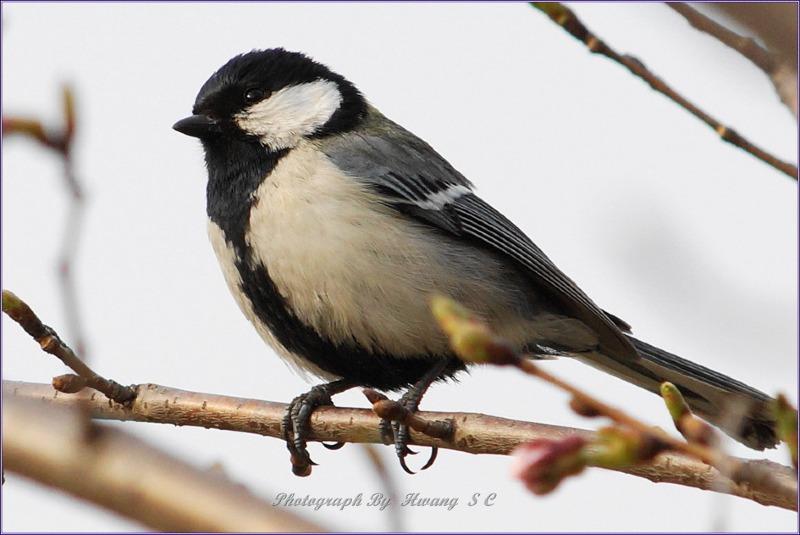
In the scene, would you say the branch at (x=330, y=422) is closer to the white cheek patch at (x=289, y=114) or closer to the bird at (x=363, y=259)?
the bird at (x=363, y=259)

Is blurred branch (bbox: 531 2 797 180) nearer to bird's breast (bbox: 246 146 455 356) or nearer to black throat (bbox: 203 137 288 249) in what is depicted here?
bird's breast (bbox: 246 146 455 356)

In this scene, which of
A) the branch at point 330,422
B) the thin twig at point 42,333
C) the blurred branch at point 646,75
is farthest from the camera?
the branch at point 330,422

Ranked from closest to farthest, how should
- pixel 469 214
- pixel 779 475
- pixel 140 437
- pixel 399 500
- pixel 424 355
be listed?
1. pixel 140 437
2. pixel 399 500
3. pixel 779 475
4. pixel 424 355
5. pixel 469 214

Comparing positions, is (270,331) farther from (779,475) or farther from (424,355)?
(779,475)

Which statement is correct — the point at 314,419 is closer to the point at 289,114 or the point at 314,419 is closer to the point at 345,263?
the point at 345,263

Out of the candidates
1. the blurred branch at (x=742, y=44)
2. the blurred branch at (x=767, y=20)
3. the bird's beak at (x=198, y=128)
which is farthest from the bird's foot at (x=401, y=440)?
the blurred branch at (x=767, y=20)

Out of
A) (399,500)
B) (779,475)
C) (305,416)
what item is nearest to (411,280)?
(305,416)
